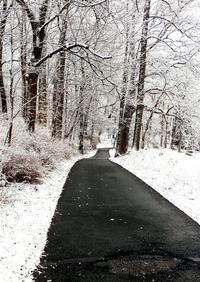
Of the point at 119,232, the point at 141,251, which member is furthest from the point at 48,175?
the point at 141,251

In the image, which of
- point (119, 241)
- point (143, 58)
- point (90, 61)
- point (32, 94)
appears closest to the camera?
point (119, 241)

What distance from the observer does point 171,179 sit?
1551 centimetres

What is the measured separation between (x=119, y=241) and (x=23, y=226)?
6.40ft

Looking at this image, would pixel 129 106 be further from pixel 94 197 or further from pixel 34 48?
pixel 94 197

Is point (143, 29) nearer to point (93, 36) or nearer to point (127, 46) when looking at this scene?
point (127, 46)

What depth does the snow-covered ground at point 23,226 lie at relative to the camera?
18.1ft

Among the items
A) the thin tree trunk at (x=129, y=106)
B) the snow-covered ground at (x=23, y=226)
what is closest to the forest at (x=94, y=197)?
the snow-covered ground at (x=23, y=226)

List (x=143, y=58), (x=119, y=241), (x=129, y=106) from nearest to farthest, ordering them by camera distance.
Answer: (x=119, y=241)
(x=143, y=58)
(x=129, y=106)

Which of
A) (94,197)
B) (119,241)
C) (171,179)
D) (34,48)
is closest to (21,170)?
(94,197)

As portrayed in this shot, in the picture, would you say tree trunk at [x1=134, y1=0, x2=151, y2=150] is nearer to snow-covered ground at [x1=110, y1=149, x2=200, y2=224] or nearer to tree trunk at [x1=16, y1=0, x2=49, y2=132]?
snow-covered ground at [x1=110, y1=149, x2=200, y2=224]

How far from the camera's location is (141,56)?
85.0ft

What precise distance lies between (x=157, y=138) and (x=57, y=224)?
242 feet

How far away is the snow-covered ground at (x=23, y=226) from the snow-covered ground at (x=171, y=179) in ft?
11.7

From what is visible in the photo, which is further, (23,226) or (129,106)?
(129,106)
